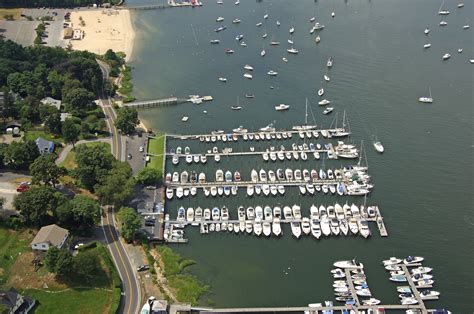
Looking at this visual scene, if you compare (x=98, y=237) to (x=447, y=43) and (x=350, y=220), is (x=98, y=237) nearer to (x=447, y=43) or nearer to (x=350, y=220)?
(x=350, y=220)

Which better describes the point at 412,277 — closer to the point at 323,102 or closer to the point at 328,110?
the point at 328,110

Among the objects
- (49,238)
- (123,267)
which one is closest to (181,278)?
(123,267)

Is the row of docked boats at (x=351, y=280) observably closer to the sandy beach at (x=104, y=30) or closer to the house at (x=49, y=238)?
the house at (x=49, y=238)

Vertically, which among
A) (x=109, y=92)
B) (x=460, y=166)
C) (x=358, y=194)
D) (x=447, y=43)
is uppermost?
(x=447, y=43)

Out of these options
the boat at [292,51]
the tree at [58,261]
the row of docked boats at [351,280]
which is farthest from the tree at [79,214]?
the boat at [292,51]

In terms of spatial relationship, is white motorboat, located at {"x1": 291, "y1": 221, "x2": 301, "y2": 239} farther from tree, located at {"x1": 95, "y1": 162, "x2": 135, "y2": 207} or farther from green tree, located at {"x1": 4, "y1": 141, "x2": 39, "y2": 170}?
green tree, located at {"x1": 4, "y1": 141, "x2": 39, "y2": 170}

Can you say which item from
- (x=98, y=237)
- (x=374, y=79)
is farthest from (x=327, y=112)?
(x=98, y=237)

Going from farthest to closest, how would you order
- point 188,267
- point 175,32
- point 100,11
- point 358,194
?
point 100,11
point 175,32
point 358,194
point 188,267
